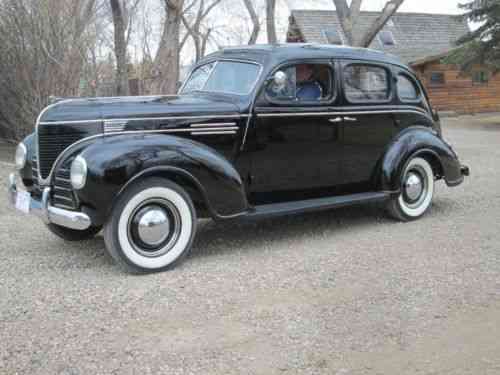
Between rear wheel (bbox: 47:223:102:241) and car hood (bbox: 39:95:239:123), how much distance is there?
47.1 inches

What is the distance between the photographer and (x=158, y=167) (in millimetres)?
4629

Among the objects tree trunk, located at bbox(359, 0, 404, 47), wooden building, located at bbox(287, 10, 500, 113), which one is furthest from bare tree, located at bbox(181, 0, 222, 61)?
tree trunk, located at bbox(359, 0, 404, 47)

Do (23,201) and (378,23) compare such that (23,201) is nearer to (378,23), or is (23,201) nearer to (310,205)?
(310,205)

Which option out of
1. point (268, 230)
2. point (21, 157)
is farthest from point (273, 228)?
point (21, 157)

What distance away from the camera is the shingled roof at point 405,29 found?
28.9 meters

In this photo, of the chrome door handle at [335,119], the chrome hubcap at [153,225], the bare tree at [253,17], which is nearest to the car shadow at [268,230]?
the chrome hubcap at [153,225]

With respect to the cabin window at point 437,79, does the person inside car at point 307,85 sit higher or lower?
lower

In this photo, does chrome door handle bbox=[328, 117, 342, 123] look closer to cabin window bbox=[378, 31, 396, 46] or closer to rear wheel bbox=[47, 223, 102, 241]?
rear wheel bbox=[47, 223, 102, 241]

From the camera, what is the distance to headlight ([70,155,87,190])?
14.5 feet

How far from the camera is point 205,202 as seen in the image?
4984 mm

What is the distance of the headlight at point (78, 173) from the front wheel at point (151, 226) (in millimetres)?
310

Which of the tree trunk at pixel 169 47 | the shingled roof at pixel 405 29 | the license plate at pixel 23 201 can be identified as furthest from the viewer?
the shingled roof at pixel 405 29

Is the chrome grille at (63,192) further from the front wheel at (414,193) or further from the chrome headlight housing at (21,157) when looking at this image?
the front wheel at (414,193)

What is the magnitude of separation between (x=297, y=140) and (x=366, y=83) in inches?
46.2
